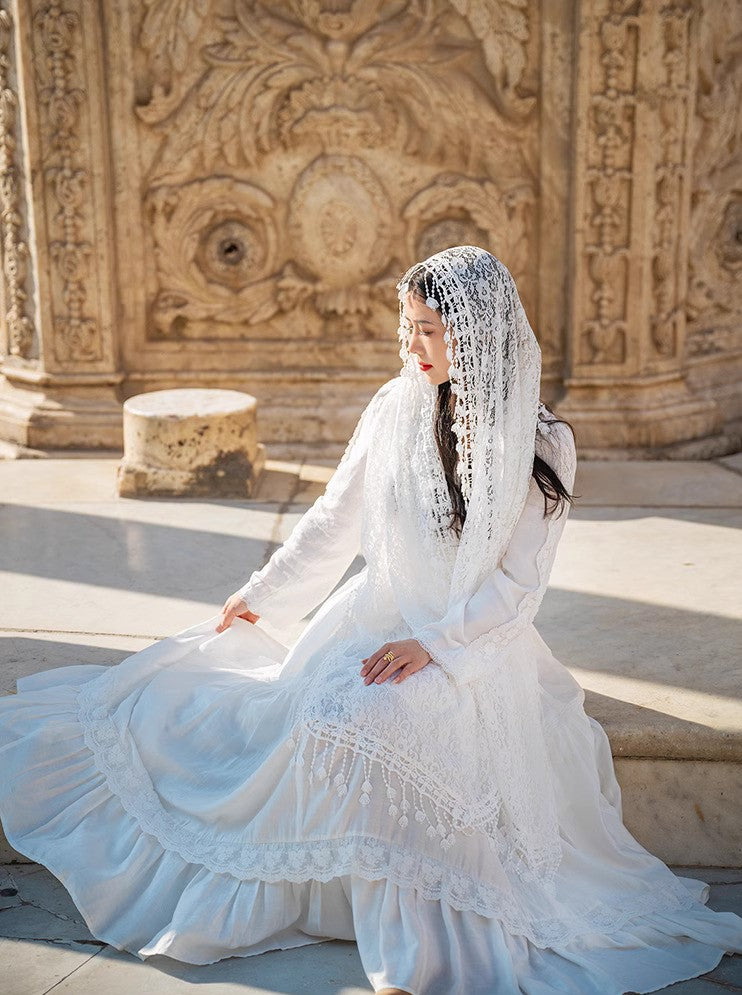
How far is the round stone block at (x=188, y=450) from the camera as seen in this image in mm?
5477

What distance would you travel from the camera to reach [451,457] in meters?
2.93

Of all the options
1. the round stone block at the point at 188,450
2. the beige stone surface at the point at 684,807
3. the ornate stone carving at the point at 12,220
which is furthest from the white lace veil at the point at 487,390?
the ornate stone carving at the point at 12,220

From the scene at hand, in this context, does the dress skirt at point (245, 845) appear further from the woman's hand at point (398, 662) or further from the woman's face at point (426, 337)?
the woman's face at point (426, 337)

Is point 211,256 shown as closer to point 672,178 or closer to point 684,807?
point 672,178

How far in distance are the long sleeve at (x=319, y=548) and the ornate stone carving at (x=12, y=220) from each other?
3573 millimetres

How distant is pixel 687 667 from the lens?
3.64 meters

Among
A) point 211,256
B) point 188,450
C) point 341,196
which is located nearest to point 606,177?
point 341,196

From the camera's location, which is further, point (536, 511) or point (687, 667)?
point (687, 667)

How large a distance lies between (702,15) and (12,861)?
4.86 meters

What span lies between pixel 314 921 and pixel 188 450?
10.2ft

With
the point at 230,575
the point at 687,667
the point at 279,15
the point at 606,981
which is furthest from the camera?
the point at 279,15

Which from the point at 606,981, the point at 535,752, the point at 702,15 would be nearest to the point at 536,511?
the point at 535,752

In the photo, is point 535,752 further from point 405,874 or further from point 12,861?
point 12,861

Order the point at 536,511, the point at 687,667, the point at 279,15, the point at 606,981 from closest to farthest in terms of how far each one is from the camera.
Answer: the point at 606,981 < the point at 536,511 < the point at 687,667 < the point at 279,15
